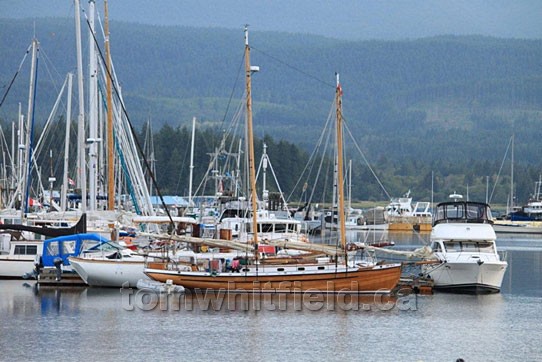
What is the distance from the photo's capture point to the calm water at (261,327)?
1561 inches

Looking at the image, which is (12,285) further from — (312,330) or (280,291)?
(312,330)

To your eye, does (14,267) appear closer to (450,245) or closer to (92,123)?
(92,123)

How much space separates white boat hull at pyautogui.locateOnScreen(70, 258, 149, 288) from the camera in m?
55.2

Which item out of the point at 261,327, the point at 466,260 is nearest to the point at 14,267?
the point at 261,327

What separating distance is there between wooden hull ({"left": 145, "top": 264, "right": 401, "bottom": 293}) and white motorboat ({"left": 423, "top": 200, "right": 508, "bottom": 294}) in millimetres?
5248

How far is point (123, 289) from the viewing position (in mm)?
55594

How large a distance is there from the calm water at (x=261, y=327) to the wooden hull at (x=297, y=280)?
0.55 meters

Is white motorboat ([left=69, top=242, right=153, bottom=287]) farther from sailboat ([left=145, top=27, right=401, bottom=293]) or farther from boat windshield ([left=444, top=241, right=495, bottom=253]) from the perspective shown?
boat windshield ([left=444, top=241, right=495, bottom=253])

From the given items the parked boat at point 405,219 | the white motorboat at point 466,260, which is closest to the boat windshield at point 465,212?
the white motorboat at point 466,260

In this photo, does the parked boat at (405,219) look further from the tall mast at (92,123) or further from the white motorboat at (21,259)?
the white motorboat at (21,259)

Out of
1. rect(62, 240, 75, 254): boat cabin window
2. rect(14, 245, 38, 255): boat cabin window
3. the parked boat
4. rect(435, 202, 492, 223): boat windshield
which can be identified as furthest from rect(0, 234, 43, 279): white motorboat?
the parked boat

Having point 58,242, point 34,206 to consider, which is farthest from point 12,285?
point 34,206

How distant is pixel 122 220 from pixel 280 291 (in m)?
14.6

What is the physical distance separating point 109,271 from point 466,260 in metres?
15.6
